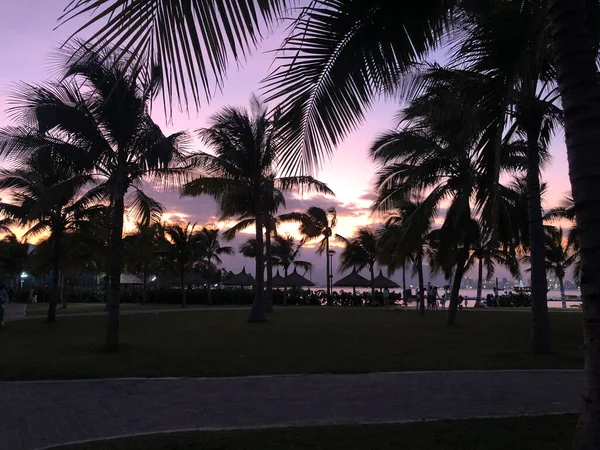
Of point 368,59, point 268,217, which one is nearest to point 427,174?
point 268,217

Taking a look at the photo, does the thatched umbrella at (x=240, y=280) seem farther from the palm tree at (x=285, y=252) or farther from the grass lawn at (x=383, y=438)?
the grass lawn at (x=383, y=438)

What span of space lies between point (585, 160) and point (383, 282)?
43.8 m

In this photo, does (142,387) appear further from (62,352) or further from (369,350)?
(369,350)

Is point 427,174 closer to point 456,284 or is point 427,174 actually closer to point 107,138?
point 456,284

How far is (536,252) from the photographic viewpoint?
420 inches

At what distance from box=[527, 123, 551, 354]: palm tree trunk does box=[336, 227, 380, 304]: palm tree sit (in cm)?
3116

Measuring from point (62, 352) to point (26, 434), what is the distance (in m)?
6.60

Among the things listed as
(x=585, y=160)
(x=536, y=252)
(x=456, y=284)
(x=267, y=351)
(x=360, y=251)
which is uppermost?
(x=360, y=251)

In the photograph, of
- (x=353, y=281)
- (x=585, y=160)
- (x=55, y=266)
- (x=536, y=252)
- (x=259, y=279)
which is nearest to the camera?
(x=585, y=160)

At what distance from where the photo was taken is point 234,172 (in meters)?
20.1

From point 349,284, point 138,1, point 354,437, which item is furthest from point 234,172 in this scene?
point 349,284

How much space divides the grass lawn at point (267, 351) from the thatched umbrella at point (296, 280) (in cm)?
2873

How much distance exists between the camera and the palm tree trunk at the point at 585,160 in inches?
132

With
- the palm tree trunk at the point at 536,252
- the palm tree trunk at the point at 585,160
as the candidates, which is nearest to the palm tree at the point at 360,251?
the palm tree trunk at the point at 536,252
